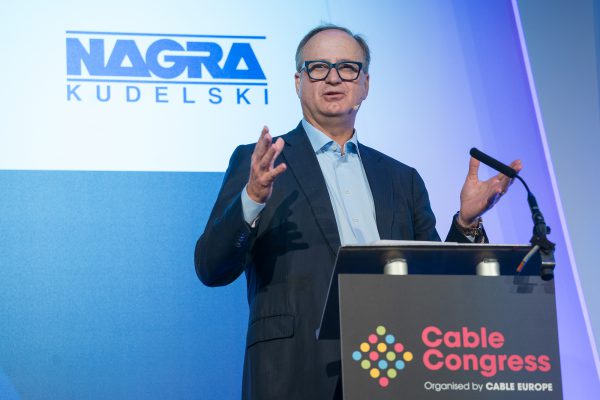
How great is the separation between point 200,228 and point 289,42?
833mm

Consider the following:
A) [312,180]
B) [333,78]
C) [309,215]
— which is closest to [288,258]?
[309,215]

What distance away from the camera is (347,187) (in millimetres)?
2789

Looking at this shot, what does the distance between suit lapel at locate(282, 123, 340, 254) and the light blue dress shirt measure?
0.15ft

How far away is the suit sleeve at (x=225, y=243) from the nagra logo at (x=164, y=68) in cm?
91

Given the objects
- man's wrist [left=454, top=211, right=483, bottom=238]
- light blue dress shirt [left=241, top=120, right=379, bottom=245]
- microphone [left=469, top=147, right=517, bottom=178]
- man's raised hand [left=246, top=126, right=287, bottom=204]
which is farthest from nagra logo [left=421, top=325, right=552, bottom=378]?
light blue dress shirt [left=241, top=120, right=379, bottom=245]

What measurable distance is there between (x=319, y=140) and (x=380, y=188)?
0.83 feet

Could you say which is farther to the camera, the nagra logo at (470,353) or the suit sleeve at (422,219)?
the suit sleeve at (422,219)

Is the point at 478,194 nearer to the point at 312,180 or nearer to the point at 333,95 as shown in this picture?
the point at 312,180

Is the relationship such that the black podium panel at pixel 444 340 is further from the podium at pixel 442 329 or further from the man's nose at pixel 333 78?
the man's nose at pixel 333 78

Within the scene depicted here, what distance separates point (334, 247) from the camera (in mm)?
2562

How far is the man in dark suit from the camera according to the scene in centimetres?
240

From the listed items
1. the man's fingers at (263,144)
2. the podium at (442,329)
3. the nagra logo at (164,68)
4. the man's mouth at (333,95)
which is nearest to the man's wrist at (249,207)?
the man's fingers at (263,144)

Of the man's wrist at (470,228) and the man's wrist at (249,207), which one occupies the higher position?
the man's wrist at (249,207)

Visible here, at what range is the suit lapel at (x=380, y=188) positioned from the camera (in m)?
2.71
